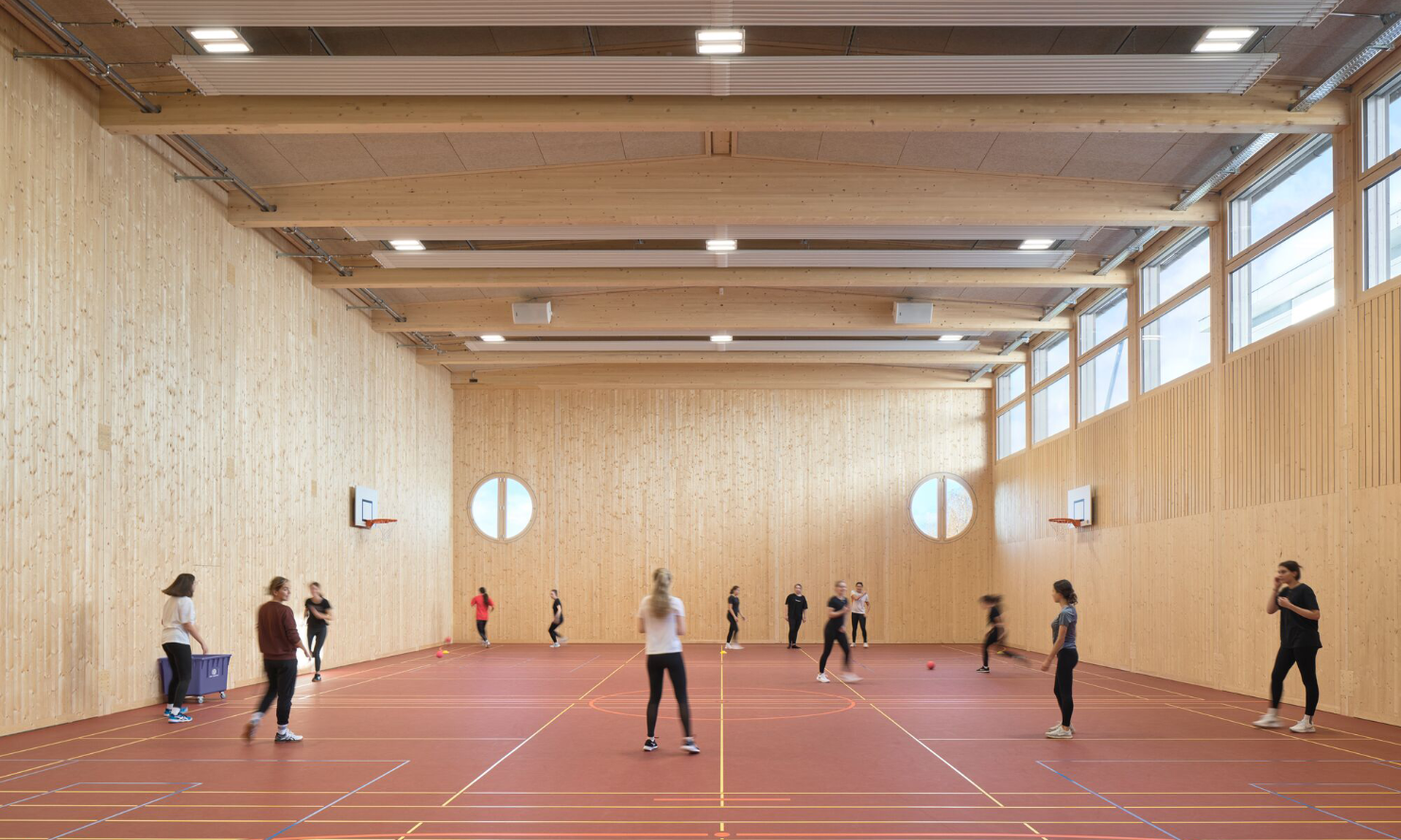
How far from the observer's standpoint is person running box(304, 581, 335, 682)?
17281mm

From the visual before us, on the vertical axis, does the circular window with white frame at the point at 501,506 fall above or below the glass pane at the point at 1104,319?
below

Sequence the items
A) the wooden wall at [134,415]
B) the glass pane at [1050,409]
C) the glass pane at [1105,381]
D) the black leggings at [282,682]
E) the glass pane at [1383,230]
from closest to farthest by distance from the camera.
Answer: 1. the black leggings at [282,682]
2. the wooden wall at [134,415]
3. the glass pane at [1383,230]
4. the glass pane at [1105,381]
5. the glass pane at [1050,409]

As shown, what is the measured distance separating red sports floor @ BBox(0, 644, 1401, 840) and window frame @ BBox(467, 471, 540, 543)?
1377cm

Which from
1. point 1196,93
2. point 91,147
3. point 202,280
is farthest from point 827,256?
point 91,147

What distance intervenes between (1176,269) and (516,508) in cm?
1694

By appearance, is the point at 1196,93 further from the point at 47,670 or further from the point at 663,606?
the point at 47,670

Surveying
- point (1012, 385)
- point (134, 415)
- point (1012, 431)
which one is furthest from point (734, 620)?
point (134, 415)

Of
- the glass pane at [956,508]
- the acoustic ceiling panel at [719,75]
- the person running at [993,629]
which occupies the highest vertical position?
the acoustic ceiling panel at [719,75]

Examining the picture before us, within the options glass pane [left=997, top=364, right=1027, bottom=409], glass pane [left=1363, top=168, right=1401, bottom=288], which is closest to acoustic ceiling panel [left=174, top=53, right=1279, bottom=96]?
glass pane [left=1363, top=168, right=1401, bottom=288]

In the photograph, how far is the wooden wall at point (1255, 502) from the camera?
12.3 meters

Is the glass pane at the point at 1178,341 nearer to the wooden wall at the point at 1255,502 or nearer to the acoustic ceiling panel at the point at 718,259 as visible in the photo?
the wooden wall at the point at 1255,502

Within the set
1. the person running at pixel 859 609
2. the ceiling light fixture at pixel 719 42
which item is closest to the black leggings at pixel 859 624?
the person running at pixel 859 609

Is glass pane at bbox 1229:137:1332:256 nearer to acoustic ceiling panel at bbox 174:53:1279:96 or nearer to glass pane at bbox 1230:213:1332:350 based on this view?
glass pane at bbox 1230:213:1332:350

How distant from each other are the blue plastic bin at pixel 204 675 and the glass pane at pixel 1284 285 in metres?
14.0
